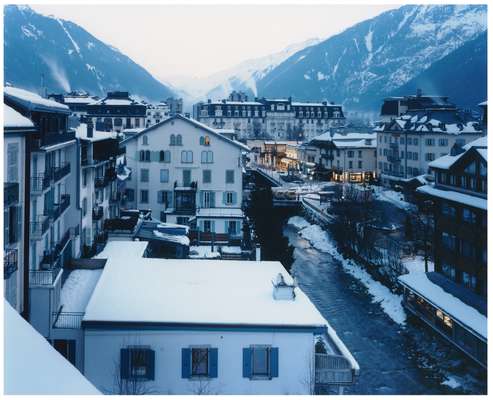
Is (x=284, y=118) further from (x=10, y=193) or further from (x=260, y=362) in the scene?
(x=10, y=193)

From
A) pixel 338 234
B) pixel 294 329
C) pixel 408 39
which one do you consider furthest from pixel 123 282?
pixel 408 39

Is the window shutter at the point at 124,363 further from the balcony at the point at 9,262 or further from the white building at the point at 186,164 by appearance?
the white building at the point at 186,164

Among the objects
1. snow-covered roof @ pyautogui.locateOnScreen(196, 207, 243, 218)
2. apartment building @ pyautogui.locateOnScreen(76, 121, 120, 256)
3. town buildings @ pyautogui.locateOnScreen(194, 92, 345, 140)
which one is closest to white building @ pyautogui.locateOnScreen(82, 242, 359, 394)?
apartment building @ pyautogui.locateOnScreen(76, 121, 120, 256)

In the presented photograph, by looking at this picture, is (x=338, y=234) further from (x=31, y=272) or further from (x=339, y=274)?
(x=31, y=272)

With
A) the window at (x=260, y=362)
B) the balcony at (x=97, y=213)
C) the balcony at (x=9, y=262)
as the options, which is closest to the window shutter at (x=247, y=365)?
the window at (x=260, y=362)

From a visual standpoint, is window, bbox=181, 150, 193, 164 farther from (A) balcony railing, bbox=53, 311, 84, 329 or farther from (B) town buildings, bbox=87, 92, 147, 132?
(B) town buildings, bbox=87, 92, 147, 132

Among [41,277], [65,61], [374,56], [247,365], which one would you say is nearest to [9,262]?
[41,277]
